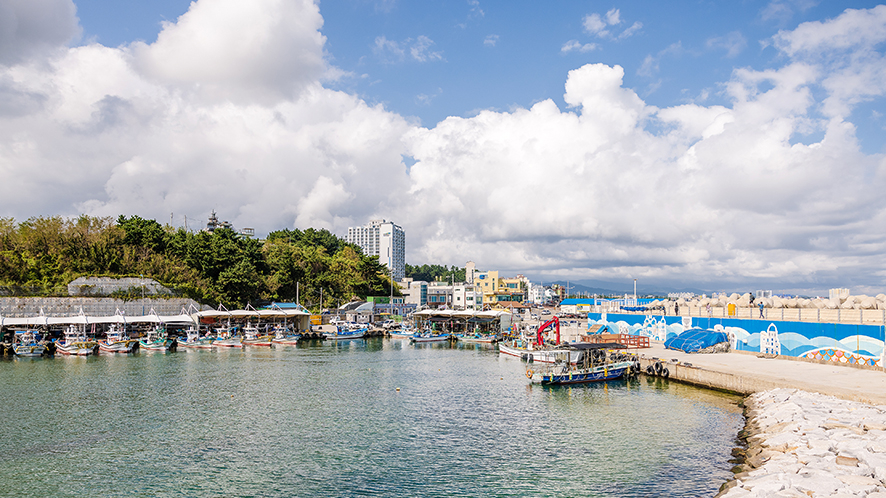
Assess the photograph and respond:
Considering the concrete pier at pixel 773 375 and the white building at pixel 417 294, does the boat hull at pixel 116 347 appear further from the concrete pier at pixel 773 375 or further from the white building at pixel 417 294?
the white building at pixel 417 294

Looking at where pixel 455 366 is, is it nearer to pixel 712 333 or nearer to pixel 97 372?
pixel 712 333

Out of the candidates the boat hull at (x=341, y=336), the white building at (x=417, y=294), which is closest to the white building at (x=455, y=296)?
the white building at (x=417, y=294)

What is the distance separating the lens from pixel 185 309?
2977 inches

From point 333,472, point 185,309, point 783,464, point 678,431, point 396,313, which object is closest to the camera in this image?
point 783,464

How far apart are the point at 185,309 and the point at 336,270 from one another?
4172 centimetres

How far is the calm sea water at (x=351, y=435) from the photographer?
1889 cm

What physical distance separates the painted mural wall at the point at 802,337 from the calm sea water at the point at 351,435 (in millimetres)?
12346

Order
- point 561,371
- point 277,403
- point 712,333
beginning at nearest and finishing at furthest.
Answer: point 277,403 → point 561,371 → point 712,333

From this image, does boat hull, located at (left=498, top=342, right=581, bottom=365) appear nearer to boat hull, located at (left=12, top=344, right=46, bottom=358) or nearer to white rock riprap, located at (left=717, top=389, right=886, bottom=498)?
white rock riprap, located at (left=717, top=389, right=886, bottom=498)

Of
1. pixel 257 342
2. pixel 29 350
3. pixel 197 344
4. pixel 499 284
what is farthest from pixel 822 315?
pixel 499 284

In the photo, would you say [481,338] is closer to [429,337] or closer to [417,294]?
[429,337]

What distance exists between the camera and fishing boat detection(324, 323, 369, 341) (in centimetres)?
7912

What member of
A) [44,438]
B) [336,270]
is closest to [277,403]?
[44,438]

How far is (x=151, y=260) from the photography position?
8200cm
